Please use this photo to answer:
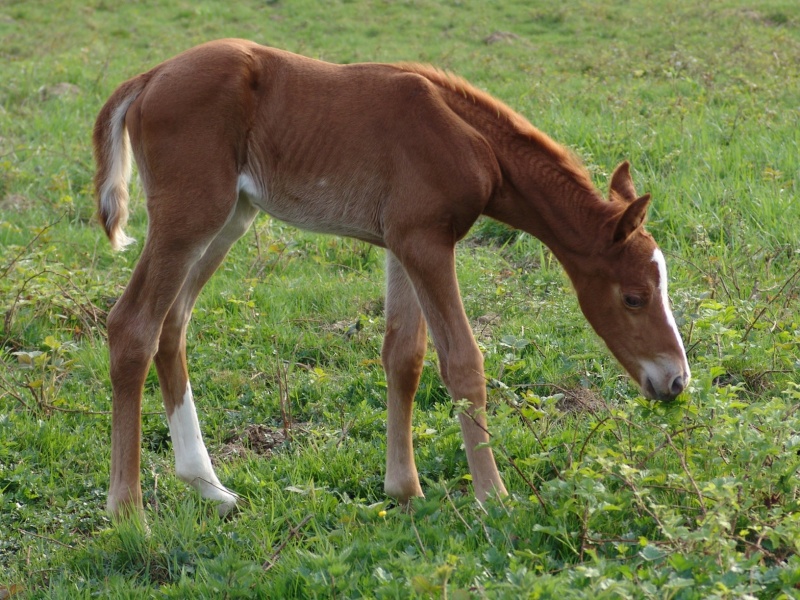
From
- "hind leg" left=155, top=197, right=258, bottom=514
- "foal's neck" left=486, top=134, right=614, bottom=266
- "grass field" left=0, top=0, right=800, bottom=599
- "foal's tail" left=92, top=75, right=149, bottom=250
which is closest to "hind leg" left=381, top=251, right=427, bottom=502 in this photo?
"grass field" left=0, top=0, right=800, bottom=599

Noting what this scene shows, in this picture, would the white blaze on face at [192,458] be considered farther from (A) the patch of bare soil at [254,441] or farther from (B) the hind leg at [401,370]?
(B) the hind leg at [401,370]

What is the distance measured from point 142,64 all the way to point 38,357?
6.73m

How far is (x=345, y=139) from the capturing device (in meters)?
3.76

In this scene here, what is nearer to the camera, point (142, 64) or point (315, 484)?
point (315, 484)

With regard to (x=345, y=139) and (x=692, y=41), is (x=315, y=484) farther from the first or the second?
(x=692, y=41)

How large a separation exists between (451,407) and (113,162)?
1.80 meters

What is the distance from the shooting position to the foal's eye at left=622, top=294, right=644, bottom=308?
3.50 metres

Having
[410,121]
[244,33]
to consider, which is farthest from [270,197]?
[244,33]

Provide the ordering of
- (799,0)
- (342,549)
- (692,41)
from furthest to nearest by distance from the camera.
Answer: (799,0)
(692,41)
(342,549)

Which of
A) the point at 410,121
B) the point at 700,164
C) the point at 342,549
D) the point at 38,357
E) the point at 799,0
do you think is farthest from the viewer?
the point at 799,0

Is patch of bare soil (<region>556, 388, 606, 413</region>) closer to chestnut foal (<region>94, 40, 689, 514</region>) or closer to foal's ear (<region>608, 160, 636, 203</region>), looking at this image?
chestnut foal (<region>94, 40, 689, 514</region>)

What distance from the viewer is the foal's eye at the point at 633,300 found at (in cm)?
350

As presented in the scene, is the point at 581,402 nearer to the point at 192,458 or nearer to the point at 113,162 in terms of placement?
the point at 192,458

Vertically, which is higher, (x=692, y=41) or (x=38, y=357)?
(x=692, y=41)
